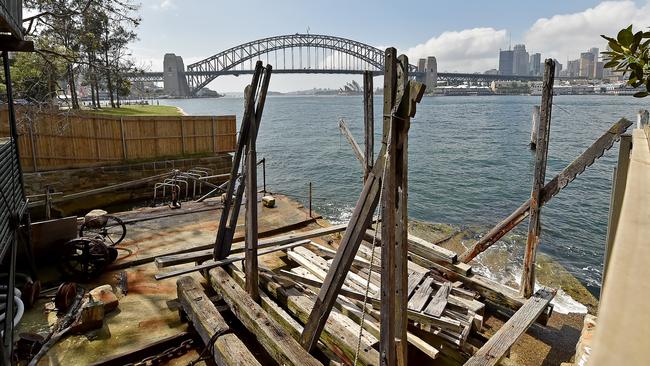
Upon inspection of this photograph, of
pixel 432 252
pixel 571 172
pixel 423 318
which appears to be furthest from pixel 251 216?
pixel 571 172

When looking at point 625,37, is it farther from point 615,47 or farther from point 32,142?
point 32,142

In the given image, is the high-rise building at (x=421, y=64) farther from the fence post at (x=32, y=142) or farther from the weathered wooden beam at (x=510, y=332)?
the weathered wooden beam at (x=510, y=332)

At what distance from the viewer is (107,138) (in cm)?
1894

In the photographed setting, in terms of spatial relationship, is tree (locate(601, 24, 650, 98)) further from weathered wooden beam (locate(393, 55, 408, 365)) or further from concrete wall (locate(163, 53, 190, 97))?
concrete wall (locate(163, 53, 190, 97))

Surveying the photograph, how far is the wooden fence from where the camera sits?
54.1 ft

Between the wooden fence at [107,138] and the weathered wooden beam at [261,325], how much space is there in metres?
13.3

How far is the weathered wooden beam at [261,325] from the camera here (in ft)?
15.0

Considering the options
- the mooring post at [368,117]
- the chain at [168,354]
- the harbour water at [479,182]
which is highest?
the mooring post at [368,117]

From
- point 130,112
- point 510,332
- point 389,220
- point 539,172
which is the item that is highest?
point 130,112

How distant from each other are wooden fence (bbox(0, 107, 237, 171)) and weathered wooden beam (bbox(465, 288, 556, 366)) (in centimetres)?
1707

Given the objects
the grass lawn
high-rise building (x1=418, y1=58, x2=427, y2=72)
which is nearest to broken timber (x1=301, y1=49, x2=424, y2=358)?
the grass lawn

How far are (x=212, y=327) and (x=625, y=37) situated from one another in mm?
5310

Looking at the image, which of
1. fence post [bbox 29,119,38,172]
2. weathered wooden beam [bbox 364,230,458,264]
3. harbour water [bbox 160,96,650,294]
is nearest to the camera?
weathered wooden beam [bbox 364,230,458,264]

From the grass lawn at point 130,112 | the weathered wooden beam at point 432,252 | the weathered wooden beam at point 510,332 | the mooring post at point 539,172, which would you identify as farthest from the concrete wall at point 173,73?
the weathered wooden beam at point 510,332
